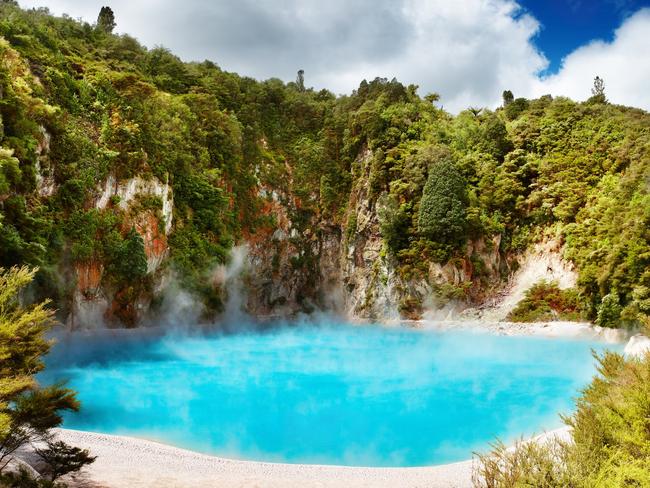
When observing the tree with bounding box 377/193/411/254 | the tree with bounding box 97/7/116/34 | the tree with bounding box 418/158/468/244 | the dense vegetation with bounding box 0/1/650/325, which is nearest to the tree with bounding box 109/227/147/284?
the dense vegetation with bounding box 0/1/650/325

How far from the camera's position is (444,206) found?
4000 cm

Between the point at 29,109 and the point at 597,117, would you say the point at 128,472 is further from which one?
the point at 597,117

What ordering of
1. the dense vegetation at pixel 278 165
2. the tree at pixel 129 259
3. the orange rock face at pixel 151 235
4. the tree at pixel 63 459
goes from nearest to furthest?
the tree at pixel 63 459
the dense vegetation at pixel 278 165
the tree at pixel 129 259
the orange rock face at pixel 151 235

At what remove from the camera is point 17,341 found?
7188mm

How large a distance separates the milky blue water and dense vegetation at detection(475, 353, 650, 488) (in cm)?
357

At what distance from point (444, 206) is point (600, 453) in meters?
34.4

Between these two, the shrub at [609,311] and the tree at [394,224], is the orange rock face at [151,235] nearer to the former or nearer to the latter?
the tree at [394,224]

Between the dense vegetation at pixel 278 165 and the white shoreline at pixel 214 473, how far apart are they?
41.2 feet

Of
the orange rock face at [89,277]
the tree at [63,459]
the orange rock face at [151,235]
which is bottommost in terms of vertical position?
the tree at [63,459]

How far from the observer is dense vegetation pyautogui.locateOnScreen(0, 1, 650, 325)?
26281mm

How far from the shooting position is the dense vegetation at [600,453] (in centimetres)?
547

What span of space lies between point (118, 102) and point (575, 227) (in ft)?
114

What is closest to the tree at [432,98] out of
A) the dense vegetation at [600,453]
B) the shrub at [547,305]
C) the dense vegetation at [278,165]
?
the dense vegetation at [278,165]

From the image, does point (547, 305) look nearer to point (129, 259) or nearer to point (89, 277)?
point (129, 259)
